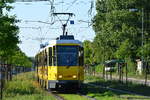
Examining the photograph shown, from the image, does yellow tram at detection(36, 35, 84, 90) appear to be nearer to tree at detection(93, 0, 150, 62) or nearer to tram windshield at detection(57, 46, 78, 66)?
tram windshield at detection(57, 46, 78, 66)

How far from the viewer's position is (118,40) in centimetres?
8006

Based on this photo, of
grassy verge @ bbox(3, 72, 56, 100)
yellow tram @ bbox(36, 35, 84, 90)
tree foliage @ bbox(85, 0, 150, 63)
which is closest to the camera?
grassy verge @ bbox(3, 72, 56, 100)

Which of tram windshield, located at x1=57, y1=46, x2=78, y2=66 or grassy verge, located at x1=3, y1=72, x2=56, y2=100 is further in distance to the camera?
tram windshield, located at x1=57, y1=46, x2=78, y2=66

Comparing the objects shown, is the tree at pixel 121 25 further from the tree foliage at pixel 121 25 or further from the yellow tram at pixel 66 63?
the yellow tram at pixel 66 63

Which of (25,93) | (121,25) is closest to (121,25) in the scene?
(121,25)

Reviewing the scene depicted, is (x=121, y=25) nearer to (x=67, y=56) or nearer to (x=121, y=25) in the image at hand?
(x=121, y=25)

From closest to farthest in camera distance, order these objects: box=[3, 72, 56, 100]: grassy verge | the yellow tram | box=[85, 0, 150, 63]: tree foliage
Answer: box=[3, 72, 56, 100]: grassy verge < the yellow tram < box=[85, 0, 150, 63]: tree foliage

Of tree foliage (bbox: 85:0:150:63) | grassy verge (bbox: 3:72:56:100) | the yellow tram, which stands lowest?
grassy verge (bbox: 3:72:56:100)

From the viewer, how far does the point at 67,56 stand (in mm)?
33969

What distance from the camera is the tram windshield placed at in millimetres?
33906

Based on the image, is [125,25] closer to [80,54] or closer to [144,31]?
[144,31]

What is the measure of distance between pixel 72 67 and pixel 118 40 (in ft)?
153

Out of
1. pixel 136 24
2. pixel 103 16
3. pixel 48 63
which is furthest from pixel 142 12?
pixel 48 63

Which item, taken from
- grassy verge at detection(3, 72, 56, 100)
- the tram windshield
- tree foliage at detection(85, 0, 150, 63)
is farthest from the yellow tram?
tree foliage at detection(85, 0, 150, 63)
